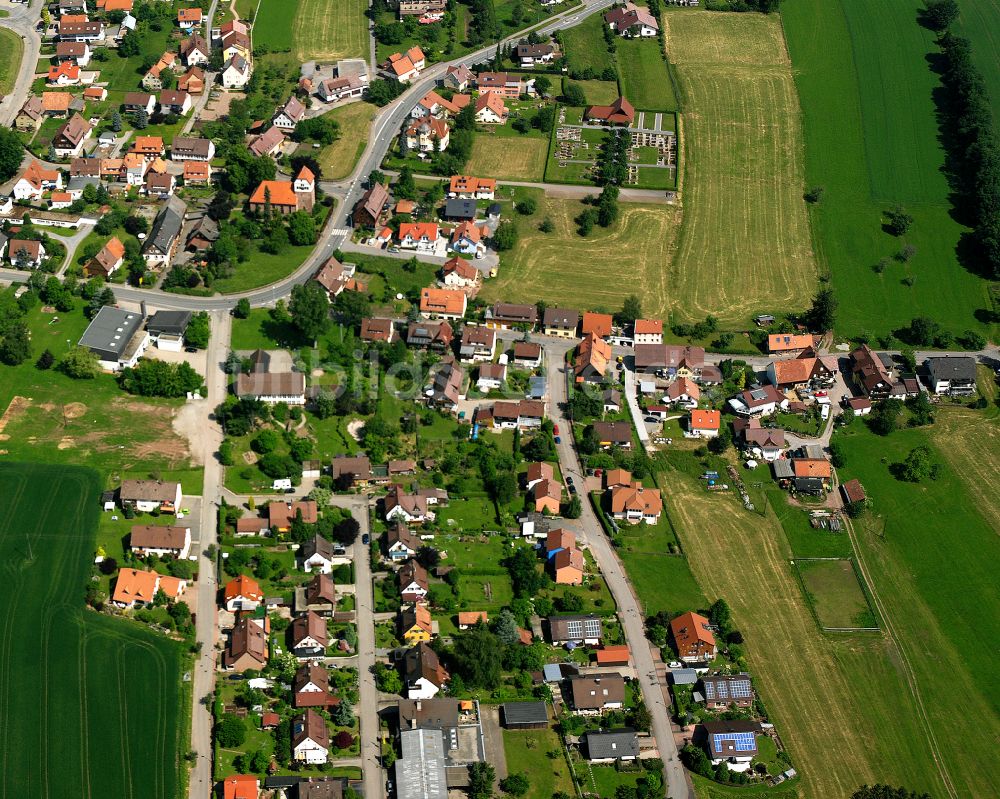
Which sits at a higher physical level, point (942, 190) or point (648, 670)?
point (942, 190)

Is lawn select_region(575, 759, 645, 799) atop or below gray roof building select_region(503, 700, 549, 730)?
below

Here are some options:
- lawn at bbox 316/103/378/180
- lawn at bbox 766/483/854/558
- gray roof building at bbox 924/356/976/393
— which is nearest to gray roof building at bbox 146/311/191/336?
lawn at bbox 316/103/378/180

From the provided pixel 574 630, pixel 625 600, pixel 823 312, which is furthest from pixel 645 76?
pixel 574 630

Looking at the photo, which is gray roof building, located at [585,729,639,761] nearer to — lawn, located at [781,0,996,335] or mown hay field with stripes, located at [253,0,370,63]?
lawn, located at [781,0,996,335]

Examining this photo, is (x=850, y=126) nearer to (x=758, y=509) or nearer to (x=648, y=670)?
(x=758, y=509)

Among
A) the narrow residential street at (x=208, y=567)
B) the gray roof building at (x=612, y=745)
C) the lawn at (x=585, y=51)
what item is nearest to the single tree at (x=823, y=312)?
the gray roof building at (x=612, y=745)

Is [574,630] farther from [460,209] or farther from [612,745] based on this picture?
[460,209]

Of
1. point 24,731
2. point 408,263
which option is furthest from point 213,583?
point 408,263
